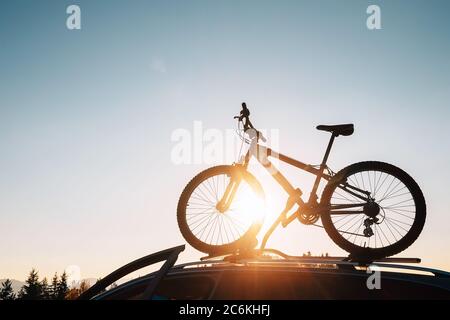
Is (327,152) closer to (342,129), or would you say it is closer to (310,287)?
(342,129)

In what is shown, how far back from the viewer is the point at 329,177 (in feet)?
16.5

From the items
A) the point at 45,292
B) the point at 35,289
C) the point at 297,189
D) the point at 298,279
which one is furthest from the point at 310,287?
the point at 45,292

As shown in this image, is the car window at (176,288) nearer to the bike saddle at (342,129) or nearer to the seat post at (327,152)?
the seat post at (327,152)

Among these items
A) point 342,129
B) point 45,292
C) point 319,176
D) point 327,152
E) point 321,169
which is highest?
point 342,129

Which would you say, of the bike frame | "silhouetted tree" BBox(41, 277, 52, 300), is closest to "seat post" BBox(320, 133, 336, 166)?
the bike frame

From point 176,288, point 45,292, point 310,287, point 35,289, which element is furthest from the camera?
point 45,292

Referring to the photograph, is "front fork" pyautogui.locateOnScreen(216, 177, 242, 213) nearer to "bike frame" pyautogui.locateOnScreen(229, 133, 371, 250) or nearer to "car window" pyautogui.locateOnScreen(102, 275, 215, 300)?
"bike frame" pyautogui.locateOnScreen(229, 133, 371, 250)

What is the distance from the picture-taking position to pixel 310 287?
2.82 metres

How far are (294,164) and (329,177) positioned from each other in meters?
0.57

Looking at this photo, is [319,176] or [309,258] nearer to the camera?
[309,258]

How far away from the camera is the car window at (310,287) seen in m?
2.73

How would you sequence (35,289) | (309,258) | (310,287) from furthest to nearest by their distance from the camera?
(35,289), (309,258), (310,287)
